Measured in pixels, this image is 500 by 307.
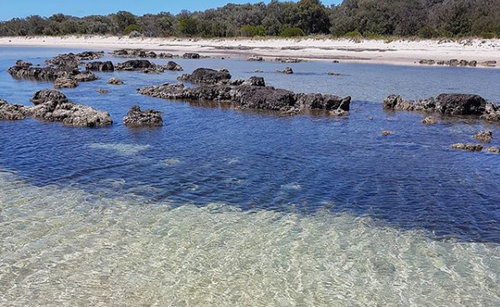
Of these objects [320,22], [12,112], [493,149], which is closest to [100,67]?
[12,112]

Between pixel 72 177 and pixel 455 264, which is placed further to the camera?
pixel 72 177

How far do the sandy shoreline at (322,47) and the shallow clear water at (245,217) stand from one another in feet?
110

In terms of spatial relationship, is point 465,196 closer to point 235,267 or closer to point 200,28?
point 235,267

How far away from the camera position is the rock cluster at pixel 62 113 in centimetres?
1650

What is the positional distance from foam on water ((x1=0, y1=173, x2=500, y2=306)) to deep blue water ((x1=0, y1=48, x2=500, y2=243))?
73 cm

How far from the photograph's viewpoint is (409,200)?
9.69 m

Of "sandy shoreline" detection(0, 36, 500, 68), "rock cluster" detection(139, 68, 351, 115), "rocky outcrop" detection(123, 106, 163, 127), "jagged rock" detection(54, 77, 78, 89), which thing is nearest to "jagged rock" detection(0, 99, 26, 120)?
"rocky outcrop" detection(123, 106, 163, 127)

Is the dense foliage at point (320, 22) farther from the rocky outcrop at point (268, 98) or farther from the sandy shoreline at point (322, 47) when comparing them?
the rocky outcrop at point (268, 98)

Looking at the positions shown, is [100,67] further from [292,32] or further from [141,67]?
[292,32]

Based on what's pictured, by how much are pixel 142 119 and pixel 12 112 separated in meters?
5.11

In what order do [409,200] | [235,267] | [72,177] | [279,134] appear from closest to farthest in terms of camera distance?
[235,267] → [409,200] → [72,177] → [279,134]

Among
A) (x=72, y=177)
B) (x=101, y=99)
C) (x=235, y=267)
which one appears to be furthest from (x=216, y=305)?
(x=101, y=99)

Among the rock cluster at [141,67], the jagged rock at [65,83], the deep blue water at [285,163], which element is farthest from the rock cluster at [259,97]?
the rock cluster at [141,67]

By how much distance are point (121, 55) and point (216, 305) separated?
54.2 metres
